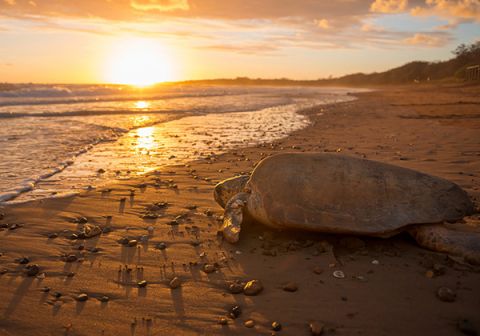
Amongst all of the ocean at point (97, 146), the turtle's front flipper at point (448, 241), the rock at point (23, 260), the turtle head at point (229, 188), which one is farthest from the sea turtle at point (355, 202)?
the ocean at point (97, 146)

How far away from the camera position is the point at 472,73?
42.6 meters

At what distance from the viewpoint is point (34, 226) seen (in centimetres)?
460

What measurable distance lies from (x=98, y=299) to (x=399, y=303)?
2.45m

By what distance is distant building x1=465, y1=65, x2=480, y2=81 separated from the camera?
4047 cm

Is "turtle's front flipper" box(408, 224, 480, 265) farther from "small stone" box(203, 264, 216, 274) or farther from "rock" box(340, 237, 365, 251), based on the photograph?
"small stone" box(203, 264, 216, 274)

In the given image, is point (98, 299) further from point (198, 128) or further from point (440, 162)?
point (198, 128)

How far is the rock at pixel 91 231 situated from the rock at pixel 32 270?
2.56ft

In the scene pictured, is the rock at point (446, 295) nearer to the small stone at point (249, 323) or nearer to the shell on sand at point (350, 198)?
the shell on sand at point (350, 198)

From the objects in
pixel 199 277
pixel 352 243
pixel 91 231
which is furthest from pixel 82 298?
pixel 352 243

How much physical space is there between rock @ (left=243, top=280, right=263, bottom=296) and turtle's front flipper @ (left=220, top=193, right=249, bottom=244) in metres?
0.92

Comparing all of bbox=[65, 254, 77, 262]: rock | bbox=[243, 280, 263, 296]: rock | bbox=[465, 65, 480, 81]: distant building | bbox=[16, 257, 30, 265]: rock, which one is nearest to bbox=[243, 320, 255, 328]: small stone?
bbox=[243, 280, 263, 296]: rock

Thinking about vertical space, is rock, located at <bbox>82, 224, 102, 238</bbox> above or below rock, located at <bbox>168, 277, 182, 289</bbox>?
above

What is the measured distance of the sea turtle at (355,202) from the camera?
3875 millimetres


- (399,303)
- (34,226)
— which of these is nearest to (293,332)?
(399,303)
